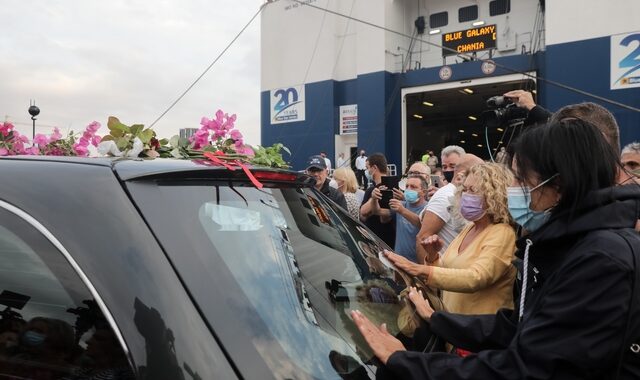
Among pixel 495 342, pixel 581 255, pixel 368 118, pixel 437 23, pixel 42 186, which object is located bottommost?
pixel 495 342

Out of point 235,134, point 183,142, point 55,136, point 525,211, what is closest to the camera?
point 525,211

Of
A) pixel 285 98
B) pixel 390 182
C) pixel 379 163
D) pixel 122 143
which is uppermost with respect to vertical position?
pixel 285 98

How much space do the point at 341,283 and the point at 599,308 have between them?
0.84 m

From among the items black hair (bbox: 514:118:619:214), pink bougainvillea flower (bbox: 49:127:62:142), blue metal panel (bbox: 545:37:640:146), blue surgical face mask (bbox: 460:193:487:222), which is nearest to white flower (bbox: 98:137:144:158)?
pink bougainvillea flower (bbox: 49:127:62:142)

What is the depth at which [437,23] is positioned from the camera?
2030 centimetres

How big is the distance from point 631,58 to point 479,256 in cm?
1546

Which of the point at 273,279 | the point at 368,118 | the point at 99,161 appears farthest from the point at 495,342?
the point at 368,118

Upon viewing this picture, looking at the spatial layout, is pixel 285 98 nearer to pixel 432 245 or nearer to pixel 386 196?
pixel 386 196

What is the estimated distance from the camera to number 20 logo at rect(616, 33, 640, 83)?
1444 cm

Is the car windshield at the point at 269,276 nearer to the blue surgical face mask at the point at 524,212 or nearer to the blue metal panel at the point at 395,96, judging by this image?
the blue surgical face mask at the point at 524,212

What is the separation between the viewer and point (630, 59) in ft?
48.1

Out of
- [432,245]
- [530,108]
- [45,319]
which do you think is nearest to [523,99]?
[530,108]

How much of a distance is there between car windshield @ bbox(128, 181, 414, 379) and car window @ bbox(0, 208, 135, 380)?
235 millimetres

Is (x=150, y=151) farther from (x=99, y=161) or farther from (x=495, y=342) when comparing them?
(x=495, y=342)
